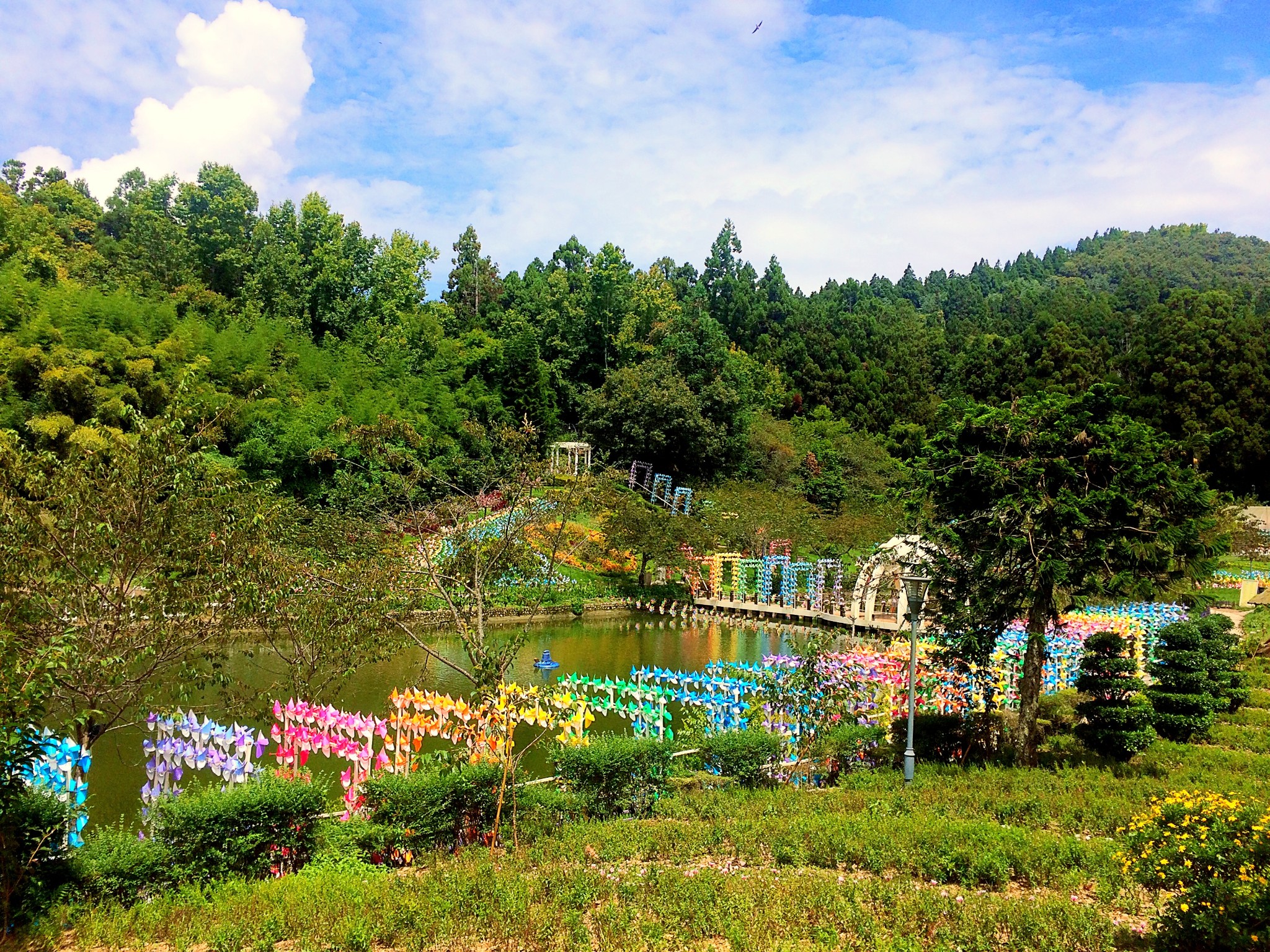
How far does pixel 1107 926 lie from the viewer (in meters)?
5.07

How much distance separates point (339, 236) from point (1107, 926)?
45234 millimetres

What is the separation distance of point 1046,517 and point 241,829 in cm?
856

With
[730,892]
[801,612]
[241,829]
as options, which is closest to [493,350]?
[801,612]

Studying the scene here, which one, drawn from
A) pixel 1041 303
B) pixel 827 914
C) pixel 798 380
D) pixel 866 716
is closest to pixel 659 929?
pixel 827 914

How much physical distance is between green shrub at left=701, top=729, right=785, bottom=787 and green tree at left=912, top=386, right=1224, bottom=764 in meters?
2.82

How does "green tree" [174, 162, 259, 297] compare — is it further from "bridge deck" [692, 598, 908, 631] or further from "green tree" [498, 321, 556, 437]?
"bridge deck" [692, 598, 908, 631]

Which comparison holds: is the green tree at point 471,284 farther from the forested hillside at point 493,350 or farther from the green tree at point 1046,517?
the green tree at point 1046,517

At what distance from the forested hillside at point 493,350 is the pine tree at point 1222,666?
10330mm

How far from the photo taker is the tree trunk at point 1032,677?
9.53m

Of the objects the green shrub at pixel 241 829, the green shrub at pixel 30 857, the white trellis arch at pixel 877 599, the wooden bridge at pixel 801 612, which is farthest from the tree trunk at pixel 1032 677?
the wooden bridge at pixel 801 612

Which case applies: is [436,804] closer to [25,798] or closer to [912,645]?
[25,798]

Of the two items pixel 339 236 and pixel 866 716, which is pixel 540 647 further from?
pixel 339 236

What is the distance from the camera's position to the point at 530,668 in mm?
17234

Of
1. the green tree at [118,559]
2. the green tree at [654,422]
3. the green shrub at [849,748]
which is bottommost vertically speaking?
the green shrub at [849,748]
